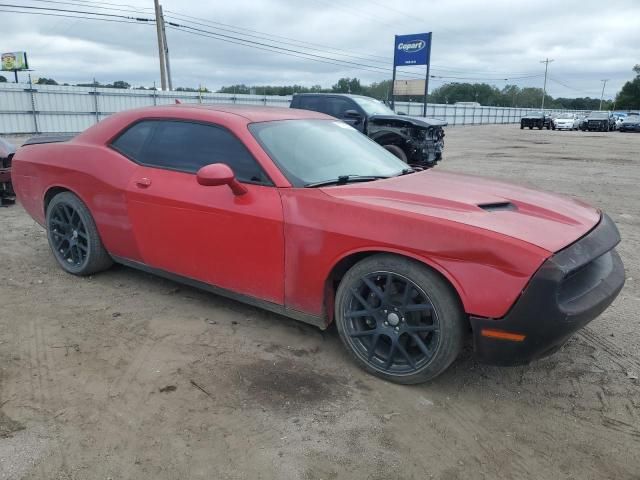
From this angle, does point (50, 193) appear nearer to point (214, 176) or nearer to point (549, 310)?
point (214, 176)

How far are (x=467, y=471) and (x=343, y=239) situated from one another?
50.7 inches

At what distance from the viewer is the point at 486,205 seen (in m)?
2.82

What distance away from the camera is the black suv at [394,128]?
1009 centimetres

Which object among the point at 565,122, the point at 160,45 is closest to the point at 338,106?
the point at 160,45

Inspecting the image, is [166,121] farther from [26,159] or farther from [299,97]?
[299,97]

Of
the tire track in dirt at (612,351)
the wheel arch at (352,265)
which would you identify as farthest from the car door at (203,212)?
the tire track in dirt at (612,351)

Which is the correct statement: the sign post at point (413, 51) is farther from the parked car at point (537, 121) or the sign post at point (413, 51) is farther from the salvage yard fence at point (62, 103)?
the parked car at point (537, 121)

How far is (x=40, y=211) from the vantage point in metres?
4.65

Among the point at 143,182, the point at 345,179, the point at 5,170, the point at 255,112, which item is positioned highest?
the point at 255,112

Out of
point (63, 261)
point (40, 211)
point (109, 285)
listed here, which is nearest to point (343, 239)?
point (109, 285)

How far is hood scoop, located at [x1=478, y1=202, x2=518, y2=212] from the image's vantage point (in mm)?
2786

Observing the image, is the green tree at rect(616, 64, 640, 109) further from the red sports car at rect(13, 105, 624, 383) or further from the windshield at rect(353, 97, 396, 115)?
the red sports car at rect(13, 105, 624, 383)

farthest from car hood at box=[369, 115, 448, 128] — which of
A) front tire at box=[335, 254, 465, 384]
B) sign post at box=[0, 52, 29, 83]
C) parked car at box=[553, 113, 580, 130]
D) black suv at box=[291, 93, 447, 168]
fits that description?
sign post at box=[0, 52, 29, 83]

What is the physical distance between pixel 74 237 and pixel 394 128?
723 cm
